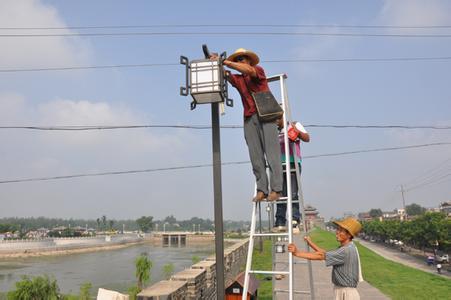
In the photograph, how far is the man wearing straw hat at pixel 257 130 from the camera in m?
3.66

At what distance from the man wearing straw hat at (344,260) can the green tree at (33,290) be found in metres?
11.4

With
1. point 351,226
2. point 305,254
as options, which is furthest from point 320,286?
point 305,254

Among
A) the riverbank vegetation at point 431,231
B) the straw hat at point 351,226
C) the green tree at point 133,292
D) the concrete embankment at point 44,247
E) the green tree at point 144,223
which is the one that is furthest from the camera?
the green tree at point 144,223

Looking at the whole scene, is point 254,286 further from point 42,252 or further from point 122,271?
point 42,252

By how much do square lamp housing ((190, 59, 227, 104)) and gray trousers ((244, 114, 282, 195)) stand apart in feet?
1.50

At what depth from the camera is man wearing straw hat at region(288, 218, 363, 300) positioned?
3318mm

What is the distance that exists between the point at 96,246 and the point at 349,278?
83131 millimetres

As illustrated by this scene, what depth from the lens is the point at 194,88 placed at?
360 centimetres

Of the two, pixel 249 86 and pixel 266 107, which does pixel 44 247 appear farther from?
pixel 266 107

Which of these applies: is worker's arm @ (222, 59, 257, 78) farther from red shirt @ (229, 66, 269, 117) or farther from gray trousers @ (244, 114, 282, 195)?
gray trousers @ (244, 114, 282, 195)

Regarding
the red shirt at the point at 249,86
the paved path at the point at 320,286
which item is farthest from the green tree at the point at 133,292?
the red shirt at the point at 249,86

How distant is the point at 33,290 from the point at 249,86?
11.7 metres

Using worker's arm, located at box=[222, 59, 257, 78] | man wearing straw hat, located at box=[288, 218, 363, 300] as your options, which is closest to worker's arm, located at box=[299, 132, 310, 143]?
worker's arm, located at box=[222, 59, 257, 78]

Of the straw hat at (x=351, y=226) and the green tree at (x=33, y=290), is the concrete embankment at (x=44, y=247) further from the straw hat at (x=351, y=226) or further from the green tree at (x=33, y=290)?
the straw hat at (x=351, y=226)
